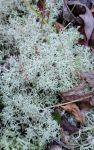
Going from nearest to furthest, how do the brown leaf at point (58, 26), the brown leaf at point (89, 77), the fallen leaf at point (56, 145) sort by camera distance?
1. the fallen leaf at point (56, 145)
2. the brown leaf at point (89, 77)
3. the brown leaf at point (58, 26)

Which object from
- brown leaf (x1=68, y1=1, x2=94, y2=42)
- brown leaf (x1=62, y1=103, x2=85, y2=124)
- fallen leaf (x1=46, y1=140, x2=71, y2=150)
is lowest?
fallen leaf (x1=46, y1=140, x2=71, y2=150)

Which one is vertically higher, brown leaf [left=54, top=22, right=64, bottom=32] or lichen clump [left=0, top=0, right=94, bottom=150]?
brown leaf [left=54, top=22, right=64, bottom=32]

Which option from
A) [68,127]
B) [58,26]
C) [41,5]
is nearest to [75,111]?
[68,127]

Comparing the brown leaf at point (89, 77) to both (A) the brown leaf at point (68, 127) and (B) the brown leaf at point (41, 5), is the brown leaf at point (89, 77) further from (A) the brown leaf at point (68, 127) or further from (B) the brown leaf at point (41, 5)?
(B) the brown leaf at point (41, 5)

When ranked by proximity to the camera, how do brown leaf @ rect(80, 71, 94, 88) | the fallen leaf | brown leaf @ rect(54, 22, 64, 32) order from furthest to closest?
brown leaf @ rect(54, 22, 64, 32)
brown leaf @ rect(80, 71, 94, 88)
the fallen leaf

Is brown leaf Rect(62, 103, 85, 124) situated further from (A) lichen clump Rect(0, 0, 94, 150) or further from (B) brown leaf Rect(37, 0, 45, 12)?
(B) brown leaf Rect(37, 0, 45, 12)

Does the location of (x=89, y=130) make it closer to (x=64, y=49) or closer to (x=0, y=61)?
(x=64, y=49)

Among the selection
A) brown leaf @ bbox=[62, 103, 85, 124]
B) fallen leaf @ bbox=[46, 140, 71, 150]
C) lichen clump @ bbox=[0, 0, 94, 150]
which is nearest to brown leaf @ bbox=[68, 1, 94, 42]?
lichen clump @ bbox=[0, 0, 94, 150]

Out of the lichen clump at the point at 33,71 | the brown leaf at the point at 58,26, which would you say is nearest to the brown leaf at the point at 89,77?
the lichen clump at the point at 33,71

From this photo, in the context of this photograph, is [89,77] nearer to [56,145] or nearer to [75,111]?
[75,111]
